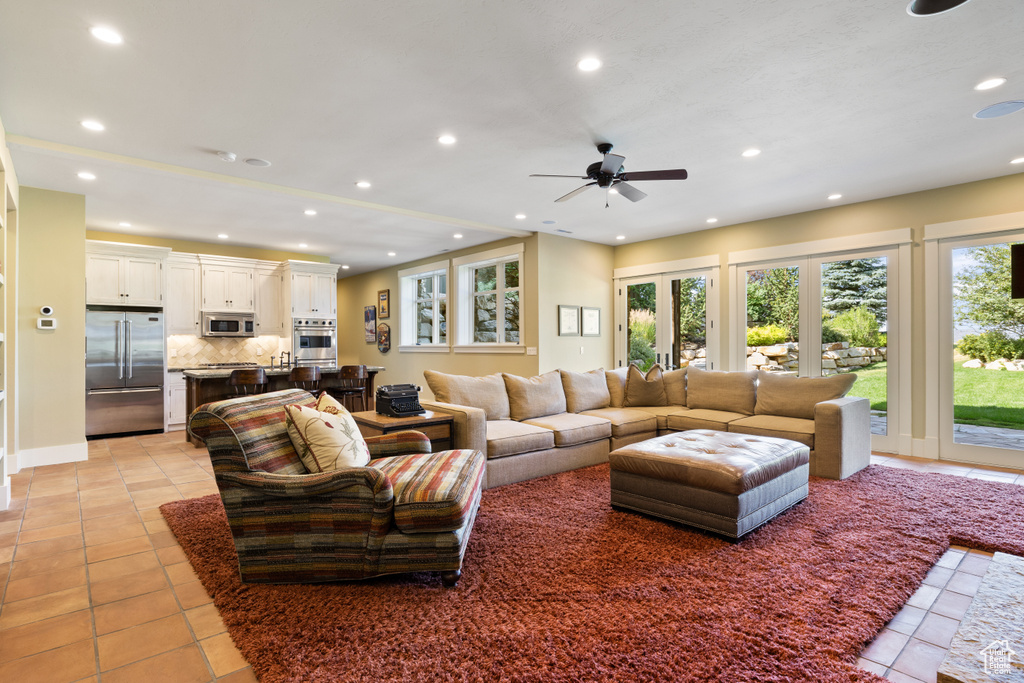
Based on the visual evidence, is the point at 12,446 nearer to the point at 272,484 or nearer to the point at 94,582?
the point at 94,582

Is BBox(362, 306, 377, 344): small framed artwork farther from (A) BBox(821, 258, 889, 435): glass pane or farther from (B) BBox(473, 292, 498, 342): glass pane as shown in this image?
(A) BBox(821, 258, 889, 435): glass pane

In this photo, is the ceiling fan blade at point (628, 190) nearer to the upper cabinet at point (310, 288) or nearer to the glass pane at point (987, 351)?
the glass pane at point (987, 351)

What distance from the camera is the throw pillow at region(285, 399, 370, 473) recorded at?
96.6 inches

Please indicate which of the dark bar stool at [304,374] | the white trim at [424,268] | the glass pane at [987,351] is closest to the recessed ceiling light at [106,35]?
the dark bar stool at [304,374]

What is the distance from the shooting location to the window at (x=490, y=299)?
7426mm

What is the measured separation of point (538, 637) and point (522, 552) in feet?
2.53

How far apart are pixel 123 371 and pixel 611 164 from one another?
6.29m

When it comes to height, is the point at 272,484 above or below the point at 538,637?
above

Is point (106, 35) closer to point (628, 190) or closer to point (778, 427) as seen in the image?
point (628, 190)

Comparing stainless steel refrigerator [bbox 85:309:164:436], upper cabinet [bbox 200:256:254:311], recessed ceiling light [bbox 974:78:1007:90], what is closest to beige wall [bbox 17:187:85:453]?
stainless steel refrigerator [bbox 85:309:164:436]

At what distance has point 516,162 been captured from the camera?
426 cm

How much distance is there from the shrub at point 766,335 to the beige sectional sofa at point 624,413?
4.10 feet

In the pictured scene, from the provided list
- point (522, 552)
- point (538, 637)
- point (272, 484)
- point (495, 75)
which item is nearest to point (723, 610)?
point (538, 637)

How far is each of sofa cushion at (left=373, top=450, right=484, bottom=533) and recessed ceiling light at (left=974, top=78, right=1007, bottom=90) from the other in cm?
367
